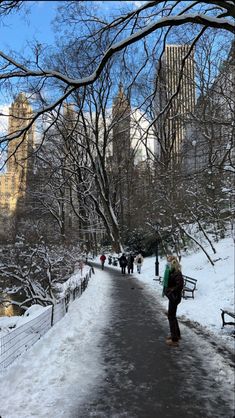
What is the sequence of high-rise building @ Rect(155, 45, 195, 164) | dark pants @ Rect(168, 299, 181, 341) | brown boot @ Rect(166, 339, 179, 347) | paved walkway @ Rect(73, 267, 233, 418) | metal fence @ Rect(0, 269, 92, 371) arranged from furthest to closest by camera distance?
high-rise building @ Rect(155, 45, 195, 164)
dark pants @ Rect(168, 299, 181, 341)
brown boot @ Rect(166, 339, 179, 347)
metal fence @ Rect(0, 269, 92, 371)
paved walkway @ Rect(73, 267, 233, 418)

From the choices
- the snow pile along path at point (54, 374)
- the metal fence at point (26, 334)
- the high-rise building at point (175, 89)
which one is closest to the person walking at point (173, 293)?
the snow pile along path at point (54, 374)

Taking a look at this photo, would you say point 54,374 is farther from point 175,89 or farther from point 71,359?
point 175,89

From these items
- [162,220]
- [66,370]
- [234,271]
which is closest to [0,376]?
[66,370]

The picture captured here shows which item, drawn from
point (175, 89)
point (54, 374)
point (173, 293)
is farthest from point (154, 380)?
point (175, 89)

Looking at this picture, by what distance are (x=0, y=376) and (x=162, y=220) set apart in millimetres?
26099

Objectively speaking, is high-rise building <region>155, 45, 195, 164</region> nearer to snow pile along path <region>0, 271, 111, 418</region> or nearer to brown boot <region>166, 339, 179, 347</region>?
brown boot <region>166, 339, 179, 347</region>

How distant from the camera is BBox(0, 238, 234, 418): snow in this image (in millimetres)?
5461

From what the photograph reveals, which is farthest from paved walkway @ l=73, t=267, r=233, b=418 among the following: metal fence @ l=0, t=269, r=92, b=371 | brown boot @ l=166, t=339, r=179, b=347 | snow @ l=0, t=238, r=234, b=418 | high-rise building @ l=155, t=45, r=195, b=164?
high-rise building @ l=155, t=45, r=195, b=164

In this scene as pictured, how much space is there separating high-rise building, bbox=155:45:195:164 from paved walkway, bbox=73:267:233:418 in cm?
530

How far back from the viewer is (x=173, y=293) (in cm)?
886

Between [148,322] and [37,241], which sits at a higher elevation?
[37,241]

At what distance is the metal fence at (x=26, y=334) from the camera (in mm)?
7257

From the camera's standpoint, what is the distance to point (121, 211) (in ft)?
182

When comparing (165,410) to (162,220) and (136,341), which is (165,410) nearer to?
(136,341)
